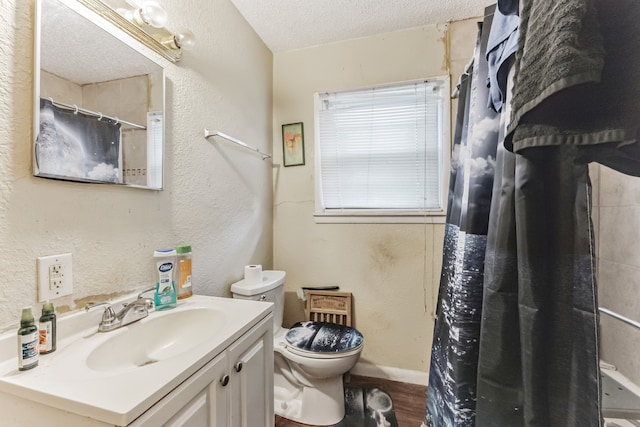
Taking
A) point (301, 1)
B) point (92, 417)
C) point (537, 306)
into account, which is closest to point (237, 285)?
point (92, 417)

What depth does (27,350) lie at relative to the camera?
1.94 feet

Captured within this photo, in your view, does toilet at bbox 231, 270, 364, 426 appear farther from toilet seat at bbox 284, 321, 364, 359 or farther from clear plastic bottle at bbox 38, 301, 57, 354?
clear plastic bottle at bbox 38, 301, 57, 354

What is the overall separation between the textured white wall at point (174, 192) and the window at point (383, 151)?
0.46 m

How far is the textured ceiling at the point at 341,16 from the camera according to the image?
1.55 meters

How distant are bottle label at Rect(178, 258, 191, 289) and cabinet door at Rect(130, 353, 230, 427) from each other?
0.46 metres

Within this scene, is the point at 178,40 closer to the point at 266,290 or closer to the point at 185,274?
the point at 185,274

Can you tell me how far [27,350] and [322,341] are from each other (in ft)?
3.71

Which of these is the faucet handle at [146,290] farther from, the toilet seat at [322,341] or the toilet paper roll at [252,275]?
the toilet seat at [322,341]

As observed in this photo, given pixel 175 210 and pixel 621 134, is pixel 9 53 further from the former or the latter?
pixel 621 134

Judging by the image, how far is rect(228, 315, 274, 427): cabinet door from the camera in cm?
83

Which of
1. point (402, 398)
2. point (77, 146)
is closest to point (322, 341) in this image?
A: point (402, 398)

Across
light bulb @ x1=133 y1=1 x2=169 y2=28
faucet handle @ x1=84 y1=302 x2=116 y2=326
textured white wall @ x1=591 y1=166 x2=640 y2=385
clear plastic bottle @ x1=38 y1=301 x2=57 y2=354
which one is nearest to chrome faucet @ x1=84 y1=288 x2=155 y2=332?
faucet handle @ x1=84 y1=302 x2=116 y2=326

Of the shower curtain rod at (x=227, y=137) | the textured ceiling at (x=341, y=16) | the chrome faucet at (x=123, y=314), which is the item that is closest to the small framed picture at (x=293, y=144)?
the shower curtain rod at (x=227, y=137)

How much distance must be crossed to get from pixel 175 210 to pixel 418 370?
179 cm
